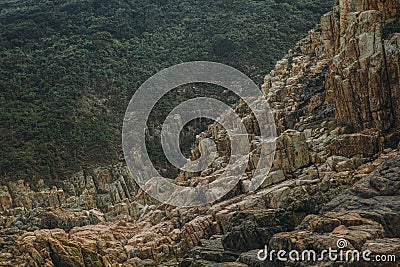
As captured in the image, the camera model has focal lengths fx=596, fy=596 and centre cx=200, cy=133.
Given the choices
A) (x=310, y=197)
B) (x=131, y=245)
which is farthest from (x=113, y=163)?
(x=310, y=197)

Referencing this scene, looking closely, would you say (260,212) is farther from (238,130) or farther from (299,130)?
(238,130)

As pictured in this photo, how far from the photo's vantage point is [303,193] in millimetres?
20688

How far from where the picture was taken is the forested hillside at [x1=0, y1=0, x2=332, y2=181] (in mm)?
49219

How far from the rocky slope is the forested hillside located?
52.2ft

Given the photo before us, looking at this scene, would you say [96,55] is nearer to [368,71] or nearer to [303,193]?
[368,71]

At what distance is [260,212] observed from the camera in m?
20.0

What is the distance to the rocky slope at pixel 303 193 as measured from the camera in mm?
→ 17109

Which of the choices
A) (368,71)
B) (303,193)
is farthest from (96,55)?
(303,193)

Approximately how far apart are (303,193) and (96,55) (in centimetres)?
4945

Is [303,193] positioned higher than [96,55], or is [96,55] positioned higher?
[96,55]

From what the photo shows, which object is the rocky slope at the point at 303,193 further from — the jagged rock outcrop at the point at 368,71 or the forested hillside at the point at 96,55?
the forested hillside at the point at 96,55

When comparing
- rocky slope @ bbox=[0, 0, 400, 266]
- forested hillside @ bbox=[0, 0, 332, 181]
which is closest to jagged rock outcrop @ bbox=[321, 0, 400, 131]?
rocky slope @ bbox=[0, 0, 400, 266]

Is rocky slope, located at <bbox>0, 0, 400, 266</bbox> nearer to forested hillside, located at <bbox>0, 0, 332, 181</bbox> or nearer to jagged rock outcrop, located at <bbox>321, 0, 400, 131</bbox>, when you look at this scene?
jagged rock outcrop, located at <bbox>321, 0, 400, 131</bbox>

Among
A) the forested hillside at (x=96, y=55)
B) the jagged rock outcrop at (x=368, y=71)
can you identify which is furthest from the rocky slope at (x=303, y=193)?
the forested hillside at (x=96, y=55)
